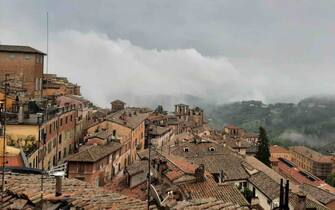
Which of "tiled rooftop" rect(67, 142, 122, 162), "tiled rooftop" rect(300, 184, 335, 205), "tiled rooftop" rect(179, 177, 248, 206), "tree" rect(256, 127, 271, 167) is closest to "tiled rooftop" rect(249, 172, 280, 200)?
"tiled rooftop" rect(179, 177, 248, 206)

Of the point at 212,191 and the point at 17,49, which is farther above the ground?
the point at 17,49

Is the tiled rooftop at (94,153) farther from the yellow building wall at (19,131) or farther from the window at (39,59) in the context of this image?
the window at (39,59)

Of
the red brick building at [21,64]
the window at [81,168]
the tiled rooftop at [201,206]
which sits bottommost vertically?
the window at [81,168]

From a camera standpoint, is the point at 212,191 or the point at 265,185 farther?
the point at 265,185

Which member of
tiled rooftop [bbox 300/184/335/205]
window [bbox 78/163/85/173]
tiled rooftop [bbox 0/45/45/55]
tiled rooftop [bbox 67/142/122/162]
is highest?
tiled rooftop [bbox 0/45/45/55]

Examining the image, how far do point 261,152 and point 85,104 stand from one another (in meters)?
25.6

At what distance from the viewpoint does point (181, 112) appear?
108 metres

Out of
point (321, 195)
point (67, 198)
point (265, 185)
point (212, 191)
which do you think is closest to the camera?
point (67, 198)

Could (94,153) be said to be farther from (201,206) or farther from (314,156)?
(314,156)

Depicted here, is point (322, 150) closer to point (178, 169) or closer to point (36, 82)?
point (36, 82)

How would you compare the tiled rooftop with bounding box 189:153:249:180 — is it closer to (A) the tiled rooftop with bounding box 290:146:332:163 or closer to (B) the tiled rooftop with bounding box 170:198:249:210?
(B) the tiled rooftop with bounding box 170:198:249:210

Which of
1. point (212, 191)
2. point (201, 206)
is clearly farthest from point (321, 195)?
point (201, 206)

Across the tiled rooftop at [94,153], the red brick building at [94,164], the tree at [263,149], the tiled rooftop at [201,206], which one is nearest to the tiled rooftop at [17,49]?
the tiled rooftop at [94,153]

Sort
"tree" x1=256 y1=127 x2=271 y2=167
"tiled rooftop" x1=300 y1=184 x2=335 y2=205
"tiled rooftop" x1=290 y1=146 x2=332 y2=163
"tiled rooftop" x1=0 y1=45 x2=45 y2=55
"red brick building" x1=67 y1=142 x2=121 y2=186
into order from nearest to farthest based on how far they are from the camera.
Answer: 1. "red brick building" x1=67 y1=142 x2=121 y2=186
2. "tiled rooftop" x1=300 y1=184 x2=335 y2=205
3. "tiled rooftop" x1=0 y1=45 x2=45 y2=55
4. "tree" x1=256 y1=127 x2=271 y2=167
5. "tiled rooftop" x1=290 y1=146 x2=332 y2=163
